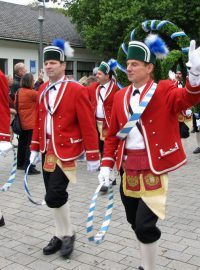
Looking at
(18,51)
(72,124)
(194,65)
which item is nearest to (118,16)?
(18,51)

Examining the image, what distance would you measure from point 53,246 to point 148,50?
2106 mm

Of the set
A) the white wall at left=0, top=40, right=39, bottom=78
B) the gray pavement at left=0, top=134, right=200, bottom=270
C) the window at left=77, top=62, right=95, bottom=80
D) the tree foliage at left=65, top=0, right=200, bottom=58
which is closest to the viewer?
the gray pavement at left=0, top=134, right=200, bottom=270

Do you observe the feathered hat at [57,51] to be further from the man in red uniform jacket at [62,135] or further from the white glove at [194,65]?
the white glove at [194,65]

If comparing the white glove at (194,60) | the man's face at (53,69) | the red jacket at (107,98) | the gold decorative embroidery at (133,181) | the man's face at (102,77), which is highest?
the white glove at (194,60)

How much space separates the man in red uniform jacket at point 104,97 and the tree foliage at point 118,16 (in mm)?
15663

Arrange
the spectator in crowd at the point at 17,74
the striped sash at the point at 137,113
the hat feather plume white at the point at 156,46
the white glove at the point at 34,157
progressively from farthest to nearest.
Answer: the spectator in crowd at the point at 17,74 < the white glove at the point at 34,157 < the hat feather plume white at the point at 156,46 < the striped sash at the point at 137,113

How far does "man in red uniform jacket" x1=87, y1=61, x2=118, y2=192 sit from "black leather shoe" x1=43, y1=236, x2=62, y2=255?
308cm

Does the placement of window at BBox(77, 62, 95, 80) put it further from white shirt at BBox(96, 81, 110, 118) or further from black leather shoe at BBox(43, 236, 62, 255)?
black leather shoe at BBox(43, 236, 62, 255)

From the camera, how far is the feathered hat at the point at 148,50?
3.25m

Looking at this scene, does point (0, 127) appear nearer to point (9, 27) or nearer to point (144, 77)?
point (144, 77)

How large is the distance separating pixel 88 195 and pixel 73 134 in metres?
2.38

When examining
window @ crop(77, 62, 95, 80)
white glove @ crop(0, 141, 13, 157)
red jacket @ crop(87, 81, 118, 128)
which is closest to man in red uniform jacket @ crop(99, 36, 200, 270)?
white glove @ crop(0, 141, 13, 157)

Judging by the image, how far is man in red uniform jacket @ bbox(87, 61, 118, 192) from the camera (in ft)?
23.0

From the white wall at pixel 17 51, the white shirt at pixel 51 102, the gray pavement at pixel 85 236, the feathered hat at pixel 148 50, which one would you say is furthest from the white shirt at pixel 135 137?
the white wall at pixel 17 51
